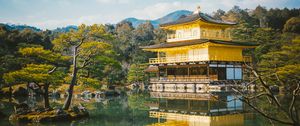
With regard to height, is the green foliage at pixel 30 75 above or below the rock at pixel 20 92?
above

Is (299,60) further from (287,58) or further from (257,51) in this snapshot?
(257,51)

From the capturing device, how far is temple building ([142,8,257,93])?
114 feet

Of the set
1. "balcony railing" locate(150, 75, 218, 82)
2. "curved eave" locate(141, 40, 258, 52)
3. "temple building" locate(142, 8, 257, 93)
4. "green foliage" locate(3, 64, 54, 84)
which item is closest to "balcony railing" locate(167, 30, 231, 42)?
"temple building" locate(142, 8, 257, 93)

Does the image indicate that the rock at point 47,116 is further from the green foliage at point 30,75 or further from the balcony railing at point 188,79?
the balcony railing at point 188,79

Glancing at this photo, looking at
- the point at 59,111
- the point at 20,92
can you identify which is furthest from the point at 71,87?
the point at 20,92

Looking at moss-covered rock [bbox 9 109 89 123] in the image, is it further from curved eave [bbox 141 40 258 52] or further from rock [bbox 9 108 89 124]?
curved eave [bbox 141 40 258 52]

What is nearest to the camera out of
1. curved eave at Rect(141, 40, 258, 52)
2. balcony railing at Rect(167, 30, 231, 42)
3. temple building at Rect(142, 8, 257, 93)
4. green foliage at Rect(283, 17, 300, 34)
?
temple building at Rect(142, 8, 257, 93)

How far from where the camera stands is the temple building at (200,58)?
1372 inches

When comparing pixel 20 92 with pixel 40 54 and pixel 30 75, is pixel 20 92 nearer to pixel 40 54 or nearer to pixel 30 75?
pixel 40 54

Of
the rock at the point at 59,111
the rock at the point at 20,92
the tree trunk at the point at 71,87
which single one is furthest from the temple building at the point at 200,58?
the rock at the point at 59,111

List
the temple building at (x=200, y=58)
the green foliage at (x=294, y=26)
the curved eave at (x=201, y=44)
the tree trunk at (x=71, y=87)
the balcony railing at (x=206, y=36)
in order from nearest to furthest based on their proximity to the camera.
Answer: the tree trunk at (x=71, y=87), the temple building at (x=200, y=58), the curved eave at (x=201, y=44), the balcony railing at (x=206, y=36), the green foliage at (x=294, y=26)

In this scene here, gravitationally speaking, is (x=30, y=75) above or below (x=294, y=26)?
below

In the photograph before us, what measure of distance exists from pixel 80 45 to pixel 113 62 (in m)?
1.92

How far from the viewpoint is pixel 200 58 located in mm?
37125
